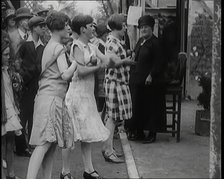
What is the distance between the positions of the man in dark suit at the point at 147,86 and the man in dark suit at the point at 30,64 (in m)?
1.46

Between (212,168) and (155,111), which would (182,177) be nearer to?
(212,168)

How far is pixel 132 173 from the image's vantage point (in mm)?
6199

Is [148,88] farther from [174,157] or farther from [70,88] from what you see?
[70,88]

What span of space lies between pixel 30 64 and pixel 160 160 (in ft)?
6.81

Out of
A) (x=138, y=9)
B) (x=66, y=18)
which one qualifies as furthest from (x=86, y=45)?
(x=138, y=9)

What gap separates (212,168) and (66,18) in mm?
2123

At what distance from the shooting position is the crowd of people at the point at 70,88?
5.32 m

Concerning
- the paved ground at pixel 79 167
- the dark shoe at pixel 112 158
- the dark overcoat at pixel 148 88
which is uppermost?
the dark overcoat at pixel 148 88

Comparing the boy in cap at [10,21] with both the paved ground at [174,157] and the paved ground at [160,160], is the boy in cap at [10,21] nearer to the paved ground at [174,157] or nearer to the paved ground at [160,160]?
the paved ground at [160,160]

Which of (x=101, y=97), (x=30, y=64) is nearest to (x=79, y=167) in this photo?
(x=30, y=64)

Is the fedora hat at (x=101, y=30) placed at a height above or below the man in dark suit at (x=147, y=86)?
above

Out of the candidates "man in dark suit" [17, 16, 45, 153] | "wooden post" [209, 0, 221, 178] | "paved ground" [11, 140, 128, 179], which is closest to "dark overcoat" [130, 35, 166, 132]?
"paved ground" [11, 140, 128, 179]

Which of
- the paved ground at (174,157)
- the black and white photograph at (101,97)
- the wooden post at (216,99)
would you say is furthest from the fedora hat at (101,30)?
the wooden post at (216,99)

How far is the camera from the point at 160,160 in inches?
263
